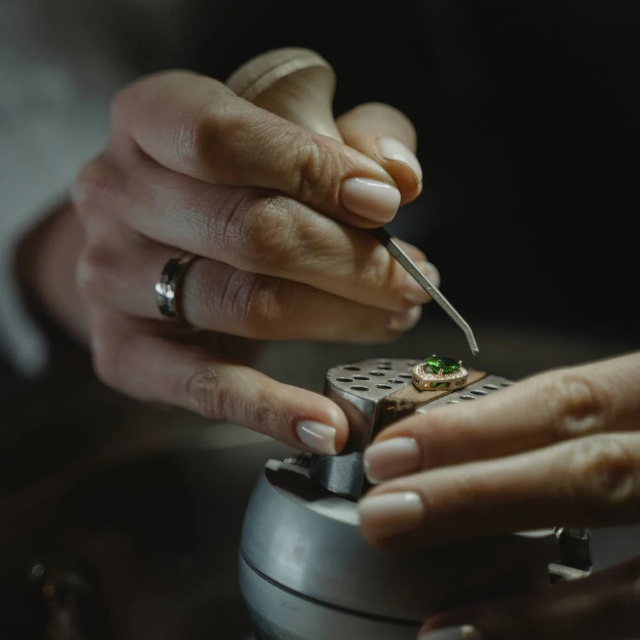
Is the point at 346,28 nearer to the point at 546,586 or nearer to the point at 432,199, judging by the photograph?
the point at 432,199

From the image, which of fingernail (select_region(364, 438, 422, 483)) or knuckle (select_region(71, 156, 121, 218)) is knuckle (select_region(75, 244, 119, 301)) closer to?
knuckle (select_region(71, 156, 121, 218))

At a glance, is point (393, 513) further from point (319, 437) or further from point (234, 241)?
point (234, 241)

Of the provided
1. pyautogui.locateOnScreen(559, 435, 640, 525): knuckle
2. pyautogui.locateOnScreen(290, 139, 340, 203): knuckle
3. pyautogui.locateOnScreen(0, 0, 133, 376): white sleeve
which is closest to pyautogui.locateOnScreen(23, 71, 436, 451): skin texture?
pyautogui.locateOnScreen(290, 139, 340, 203): knuckle

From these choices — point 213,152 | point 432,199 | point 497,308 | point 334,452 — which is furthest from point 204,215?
point 497,308

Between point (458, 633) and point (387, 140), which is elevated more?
point (387, 140)

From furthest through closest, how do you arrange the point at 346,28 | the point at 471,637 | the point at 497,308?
1. the point at 497,308
2. the point at 346,28
3. the point at 471,637

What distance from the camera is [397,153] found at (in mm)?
382

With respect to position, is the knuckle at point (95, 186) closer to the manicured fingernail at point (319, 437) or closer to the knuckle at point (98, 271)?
the knuckle at point (98, 271)

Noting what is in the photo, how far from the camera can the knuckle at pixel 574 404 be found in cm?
29

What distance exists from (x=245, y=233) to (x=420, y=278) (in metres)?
0.10

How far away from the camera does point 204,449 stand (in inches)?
22.0

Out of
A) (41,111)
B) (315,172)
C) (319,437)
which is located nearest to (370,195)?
(315,172)

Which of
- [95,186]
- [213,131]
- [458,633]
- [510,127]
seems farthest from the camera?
[510,127]

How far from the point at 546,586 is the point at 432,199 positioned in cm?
41
